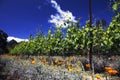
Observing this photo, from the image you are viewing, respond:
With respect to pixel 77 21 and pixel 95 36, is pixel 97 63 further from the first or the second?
pixel 77 21

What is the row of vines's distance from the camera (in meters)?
14.4

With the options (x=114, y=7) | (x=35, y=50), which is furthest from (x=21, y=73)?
(x=35, y=50)

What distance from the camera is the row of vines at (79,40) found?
14.4 meters

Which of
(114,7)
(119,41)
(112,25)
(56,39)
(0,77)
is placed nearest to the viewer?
(0,77)

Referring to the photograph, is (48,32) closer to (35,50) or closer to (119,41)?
(35,50)

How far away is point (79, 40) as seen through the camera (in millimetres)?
19359

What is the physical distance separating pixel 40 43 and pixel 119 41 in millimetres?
22589

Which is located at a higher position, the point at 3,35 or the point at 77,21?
the point at 3,35

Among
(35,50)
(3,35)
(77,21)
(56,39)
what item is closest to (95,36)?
(77,21)

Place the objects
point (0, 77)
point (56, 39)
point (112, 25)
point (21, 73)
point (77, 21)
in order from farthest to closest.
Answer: point (56, 39) → point (77, 21) → point (112, 25) → point (21, 73) → point (0, 77)

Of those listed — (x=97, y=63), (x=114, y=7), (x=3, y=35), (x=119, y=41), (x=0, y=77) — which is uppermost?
(x=3, y=35)

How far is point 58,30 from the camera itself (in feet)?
100

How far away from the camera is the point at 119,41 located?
1459cm

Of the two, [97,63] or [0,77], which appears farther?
[97,63]
